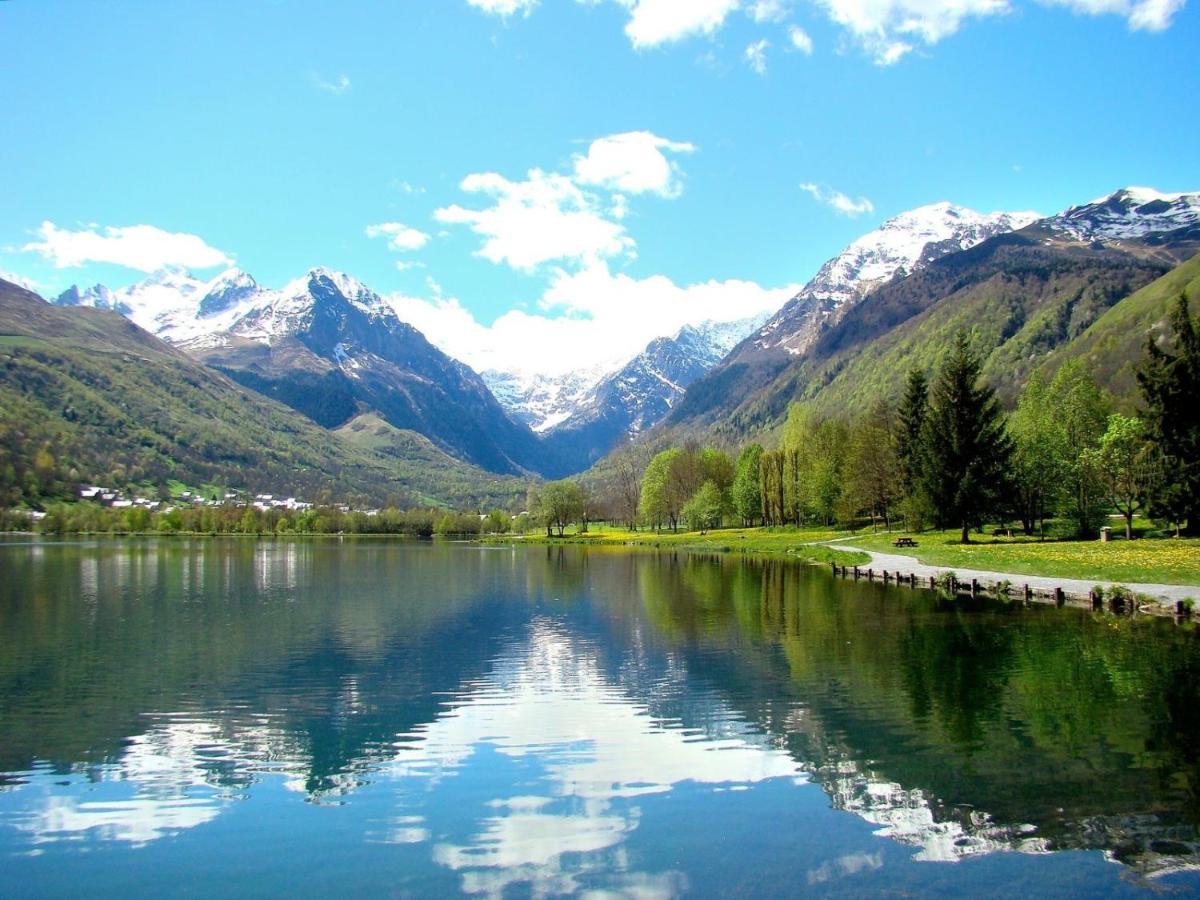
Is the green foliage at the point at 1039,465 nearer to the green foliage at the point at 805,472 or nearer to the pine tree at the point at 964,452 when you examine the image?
the pine tree at the point at 964,452

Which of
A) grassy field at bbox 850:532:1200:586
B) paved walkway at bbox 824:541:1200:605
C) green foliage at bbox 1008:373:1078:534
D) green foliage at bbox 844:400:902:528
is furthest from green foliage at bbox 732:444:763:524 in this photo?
paved walkway at bbox 824:541:1200:605

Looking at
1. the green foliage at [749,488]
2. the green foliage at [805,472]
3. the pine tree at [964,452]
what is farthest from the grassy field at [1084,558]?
the green foliage at [749,488]

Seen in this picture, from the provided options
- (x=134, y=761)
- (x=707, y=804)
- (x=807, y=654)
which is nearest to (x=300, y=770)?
(x=134, y=761)

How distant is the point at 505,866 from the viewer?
13.3 m

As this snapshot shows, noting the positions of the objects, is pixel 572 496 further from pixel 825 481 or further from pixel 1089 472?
pixel 1089 472

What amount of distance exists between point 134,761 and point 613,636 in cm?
2366

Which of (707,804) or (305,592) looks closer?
(707,804)

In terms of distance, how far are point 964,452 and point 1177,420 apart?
791 inches

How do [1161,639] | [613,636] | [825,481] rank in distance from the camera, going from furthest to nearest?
[825,481] → [613,636] → [1161,639]

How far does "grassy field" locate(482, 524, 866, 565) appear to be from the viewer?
86.2 meters

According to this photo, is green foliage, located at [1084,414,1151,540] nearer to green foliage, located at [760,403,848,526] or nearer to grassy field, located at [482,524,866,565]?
grassy field, located at [482,524,866,565]

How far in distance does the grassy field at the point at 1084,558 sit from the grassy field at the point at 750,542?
7.99 meters

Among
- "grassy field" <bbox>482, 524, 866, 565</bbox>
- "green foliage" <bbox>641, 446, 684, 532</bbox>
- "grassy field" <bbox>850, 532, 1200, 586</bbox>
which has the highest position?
"green foliage" <bbox>641, 446, 684, 532</bbox>

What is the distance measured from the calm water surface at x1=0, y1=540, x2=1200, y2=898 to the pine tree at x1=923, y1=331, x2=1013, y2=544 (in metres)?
40.4
